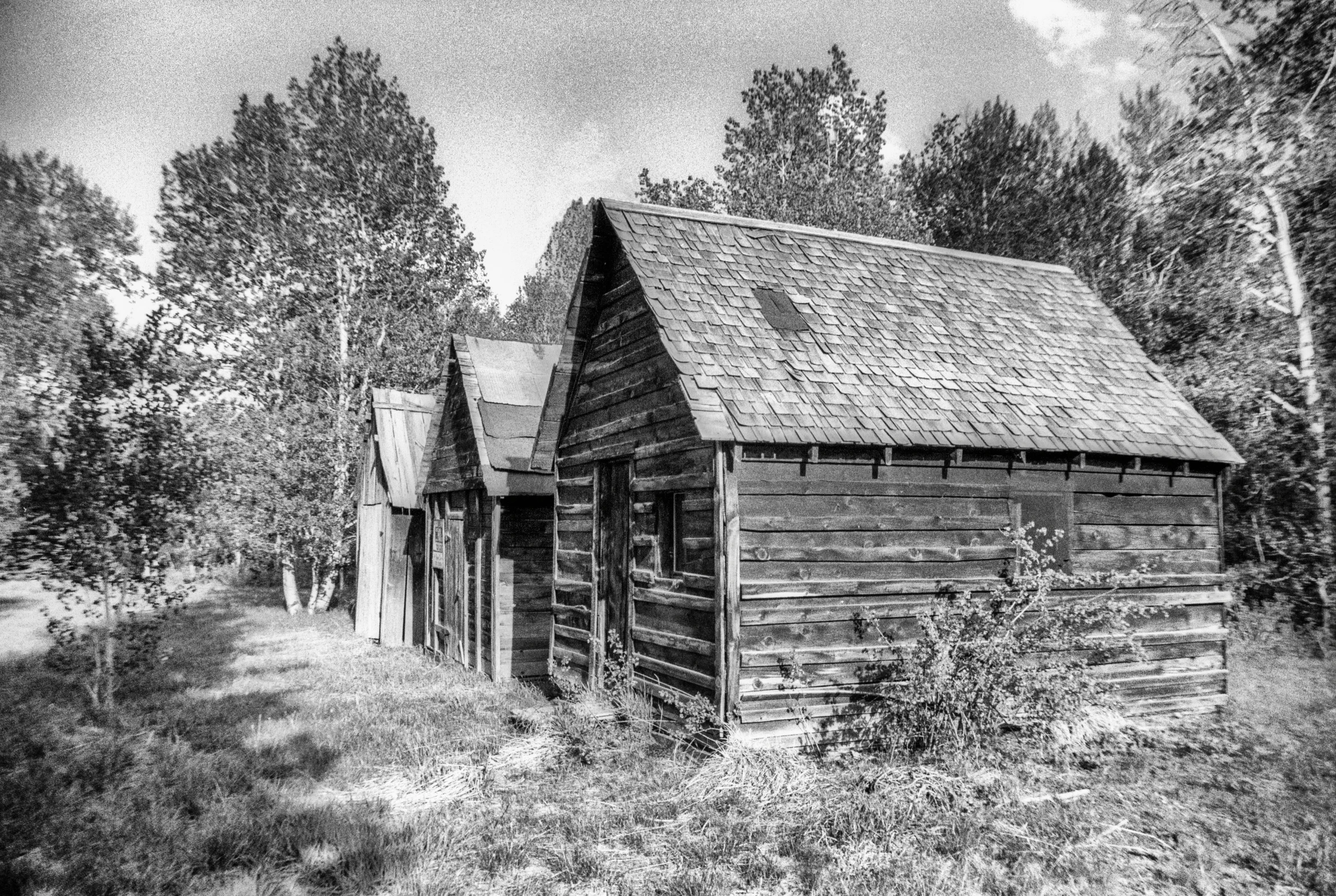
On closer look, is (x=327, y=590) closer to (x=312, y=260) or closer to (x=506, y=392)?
(x=312, y=260)

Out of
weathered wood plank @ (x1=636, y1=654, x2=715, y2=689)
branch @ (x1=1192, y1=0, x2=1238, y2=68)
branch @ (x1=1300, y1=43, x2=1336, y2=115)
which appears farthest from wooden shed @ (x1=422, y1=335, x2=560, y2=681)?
branch @ (x1=1192, y1=0, x2=1238, y2=68)

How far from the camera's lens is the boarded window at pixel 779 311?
34.8 feet

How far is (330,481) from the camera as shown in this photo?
80.1ft

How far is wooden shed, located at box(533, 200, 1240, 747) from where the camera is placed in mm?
9078

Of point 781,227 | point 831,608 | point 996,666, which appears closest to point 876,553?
point 831,608

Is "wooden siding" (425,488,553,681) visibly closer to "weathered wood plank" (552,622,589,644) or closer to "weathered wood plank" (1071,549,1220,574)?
"weathered wood plank" (552,622,589,644)

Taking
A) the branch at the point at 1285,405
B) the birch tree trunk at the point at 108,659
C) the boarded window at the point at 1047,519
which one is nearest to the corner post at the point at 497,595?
the birch tree trunk at the point at 108,659

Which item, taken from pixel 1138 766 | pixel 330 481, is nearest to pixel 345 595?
pixel 330 481

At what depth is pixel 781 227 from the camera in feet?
41.4

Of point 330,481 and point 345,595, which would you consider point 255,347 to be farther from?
point 345,595

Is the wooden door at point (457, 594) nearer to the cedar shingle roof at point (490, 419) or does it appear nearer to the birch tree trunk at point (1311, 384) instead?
the cedar shingle roof at point (490, 419)

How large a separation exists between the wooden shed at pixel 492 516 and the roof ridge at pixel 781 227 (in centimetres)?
441

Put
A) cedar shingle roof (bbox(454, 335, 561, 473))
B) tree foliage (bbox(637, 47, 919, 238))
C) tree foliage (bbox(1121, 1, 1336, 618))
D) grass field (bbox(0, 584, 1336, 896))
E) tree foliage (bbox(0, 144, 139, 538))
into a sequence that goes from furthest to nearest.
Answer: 1. tree foliage (bbox(637, 47, 919, 238))
2. tree foliage (bbox(1121, 1, 1336, 618))
3. cedar shingle roof (bbox(454, 335, 561, 473))
4. tree foliage (bbox(0, 144, 139, 538))
5. grass field (bbox(0, 584, 1336, 896))

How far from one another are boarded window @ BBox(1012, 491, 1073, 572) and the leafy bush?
0.25m
